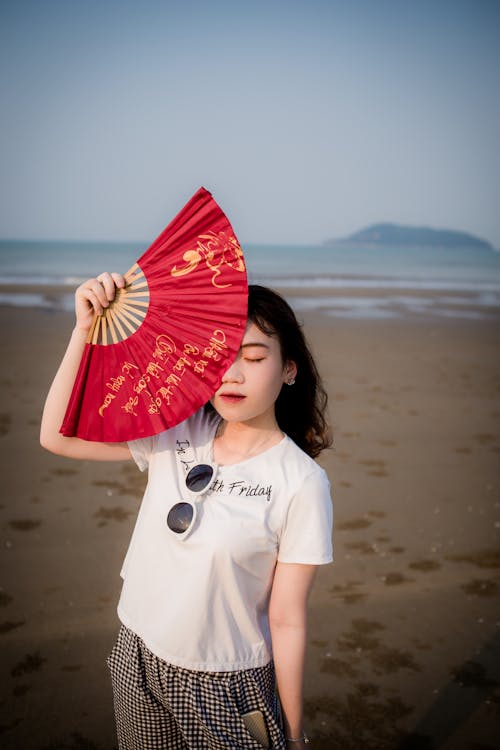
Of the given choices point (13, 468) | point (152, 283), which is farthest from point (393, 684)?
point (13, 468)

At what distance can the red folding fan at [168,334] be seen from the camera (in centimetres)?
162

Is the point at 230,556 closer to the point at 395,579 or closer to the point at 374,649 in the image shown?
the point at 374,649

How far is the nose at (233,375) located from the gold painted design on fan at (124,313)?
278 millimetres

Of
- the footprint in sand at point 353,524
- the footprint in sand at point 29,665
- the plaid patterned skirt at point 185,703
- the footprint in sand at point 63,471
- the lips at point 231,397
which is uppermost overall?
the lips at point 231,397

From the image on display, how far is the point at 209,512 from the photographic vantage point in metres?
1.67

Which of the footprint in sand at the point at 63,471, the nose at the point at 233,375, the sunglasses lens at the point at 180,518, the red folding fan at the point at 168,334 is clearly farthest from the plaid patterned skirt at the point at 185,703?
the footprint in sand at the point at 63,471

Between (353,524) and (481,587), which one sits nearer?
(481,587)

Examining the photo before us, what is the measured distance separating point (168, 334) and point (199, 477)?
1.38 ft

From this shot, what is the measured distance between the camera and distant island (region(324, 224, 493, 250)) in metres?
108

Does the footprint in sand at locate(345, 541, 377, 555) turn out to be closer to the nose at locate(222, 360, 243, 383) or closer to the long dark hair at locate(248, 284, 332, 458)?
the long dark hair at locate(248, 284, 332, 458)

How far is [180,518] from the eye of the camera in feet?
5.50

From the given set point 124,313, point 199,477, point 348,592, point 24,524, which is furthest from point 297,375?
point 24,524

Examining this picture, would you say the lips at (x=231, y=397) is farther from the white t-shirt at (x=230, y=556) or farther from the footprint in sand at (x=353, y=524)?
the footprint in sand at (x=353, y=524)

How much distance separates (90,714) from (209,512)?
1997mm
